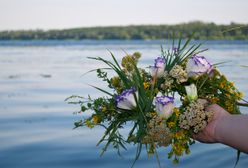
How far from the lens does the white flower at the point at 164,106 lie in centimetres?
343

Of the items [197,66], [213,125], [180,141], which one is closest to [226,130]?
[213,125]

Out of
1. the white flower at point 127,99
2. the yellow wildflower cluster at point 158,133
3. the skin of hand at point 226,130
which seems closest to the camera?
the skin of hand at point 226,130

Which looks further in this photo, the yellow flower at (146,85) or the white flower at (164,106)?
the yellow flower at (146,85)

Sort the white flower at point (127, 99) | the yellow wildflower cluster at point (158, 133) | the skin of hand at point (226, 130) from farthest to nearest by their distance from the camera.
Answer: the white flower at point (127, 99) → the yellow wildflower cluster at point (158, 133) → the skin of hand at point (226, 130)

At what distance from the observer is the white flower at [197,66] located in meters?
3.62

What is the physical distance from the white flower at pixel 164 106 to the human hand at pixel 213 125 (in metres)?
0.24

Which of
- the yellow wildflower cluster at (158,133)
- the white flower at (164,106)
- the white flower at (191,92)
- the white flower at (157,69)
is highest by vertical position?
the white flower at (157,69)

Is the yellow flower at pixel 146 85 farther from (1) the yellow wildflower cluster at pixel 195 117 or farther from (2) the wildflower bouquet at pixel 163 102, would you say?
(1) the yellow wildflower cluster at pixel 195 117

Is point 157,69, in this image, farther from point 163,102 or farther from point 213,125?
point 213,125

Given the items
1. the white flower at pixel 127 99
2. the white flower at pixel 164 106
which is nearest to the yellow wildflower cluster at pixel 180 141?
the white flower at pixel 164 106

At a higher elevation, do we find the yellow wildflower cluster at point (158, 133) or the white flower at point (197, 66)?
the white flower at point (197, 66)

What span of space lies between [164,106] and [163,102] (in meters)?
0.03

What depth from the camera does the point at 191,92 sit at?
356cm

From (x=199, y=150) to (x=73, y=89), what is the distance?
26.6 ft
